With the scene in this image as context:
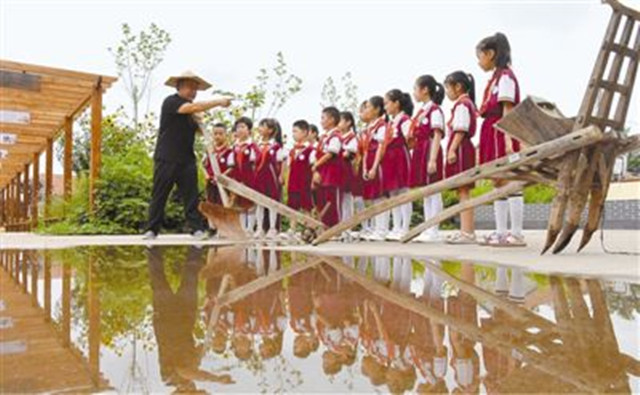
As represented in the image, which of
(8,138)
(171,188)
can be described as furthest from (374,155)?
→ (8,138)

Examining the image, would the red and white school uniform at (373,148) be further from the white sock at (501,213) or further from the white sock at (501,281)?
the white sock at (501,281)

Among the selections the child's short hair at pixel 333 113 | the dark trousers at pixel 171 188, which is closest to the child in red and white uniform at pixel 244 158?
the dark trousers at pixel 171 188

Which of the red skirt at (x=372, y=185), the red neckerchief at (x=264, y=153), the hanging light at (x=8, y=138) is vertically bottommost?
the red skirt at (x=372, y=185)

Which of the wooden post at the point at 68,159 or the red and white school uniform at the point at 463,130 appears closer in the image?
the red and white school uniform at the point at 463,130

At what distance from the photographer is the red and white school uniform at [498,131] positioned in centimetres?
500

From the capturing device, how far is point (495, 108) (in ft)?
16.8

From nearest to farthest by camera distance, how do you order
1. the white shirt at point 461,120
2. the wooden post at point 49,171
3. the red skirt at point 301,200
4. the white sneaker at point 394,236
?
the white shirt at point 461,120
the white sneaker at point 394,236
the red skirt at point 301,200
the wooden post at point 49,171

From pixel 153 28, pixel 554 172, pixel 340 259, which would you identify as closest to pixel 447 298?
pixel 340 259

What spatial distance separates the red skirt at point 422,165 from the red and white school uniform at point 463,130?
0.35 m

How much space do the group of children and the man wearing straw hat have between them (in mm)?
1050

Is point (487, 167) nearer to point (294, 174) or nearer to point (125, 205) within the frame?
point (294, 174)

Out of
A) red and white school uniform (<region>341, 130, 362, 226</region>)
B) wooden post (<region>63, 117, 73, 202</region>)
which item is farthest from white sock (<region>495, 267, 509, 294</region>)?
wooden post (<region>63, 117, 73, 202</region>)

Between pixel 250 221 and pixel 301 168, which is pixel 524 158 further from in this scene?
pixel 250 221

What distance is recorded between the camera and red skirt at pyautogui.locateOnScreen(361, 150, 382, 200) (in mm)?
6932
